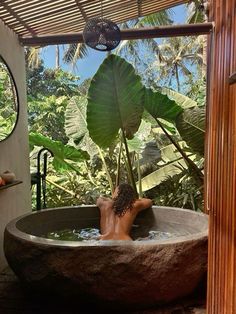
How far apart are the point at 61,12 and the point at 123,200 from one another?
1913 millimetres

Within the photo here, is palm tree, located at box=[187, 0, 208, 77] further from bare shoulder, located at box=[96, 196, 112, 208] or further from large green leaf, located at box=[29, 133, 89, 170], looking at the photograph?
large green leaf, located at box=[29, 133, 89, 170]

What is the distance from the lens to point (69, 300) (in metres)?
2.29

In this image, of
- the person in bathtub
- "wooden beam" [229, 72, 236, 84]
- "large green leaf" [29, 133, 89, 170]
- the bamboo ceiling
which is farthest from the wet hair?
"wooden beam" [229, 72, 236, 84]

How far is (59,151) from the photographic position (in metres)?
4.38

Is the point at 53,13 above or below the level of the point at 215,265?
above

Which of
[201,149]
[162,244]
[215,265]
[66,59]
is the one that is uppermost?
[66,59]

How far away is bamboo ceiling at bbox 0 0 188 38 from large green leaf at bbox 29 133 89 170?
4.44 ft

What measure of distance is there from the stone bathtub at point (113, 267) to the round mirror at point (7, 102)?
1.06m

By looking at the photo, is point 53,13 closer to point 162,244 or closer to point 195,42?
point 162,244

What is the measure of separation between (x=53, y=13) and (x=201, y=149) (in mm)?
2442

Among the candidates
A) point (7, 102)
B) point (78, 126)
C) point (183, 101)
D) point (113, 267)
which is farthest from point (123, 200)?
point (183, 101)

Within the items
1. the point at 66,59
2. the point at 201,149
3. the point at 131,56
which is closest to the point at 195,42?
the point at 131,56

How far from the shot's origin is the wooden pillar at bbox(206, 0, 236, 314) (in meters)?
1.23

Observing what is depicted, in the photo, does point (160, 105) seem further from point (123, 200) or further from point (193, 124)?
point (123, 200)
